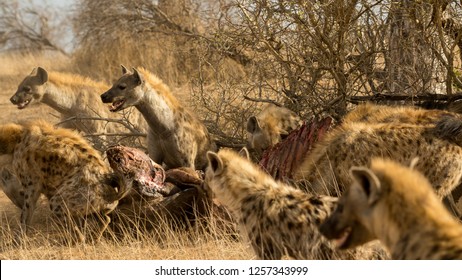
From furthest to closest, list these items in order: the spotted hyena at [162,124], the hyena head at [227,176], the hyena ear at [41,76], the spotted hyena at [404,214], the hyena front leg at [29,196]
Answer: the hyena ear at [41,76] → the spotted hyena at [162,124] → the hyena front leg at [29,196] → the hyena head at [227,176] → the spotted hyena at [404,214]

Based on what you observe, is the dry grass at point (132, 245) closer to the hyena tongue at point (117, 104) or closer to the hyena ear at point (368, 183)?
the hyena tongue at point (117, 104)

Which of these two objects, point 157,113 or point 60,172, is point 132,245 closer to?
point 60,172

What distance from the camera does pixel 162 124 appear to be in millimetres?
7191

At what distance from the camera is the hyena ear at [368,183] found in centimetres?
319

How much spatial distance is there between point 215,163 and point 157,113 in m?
2.83

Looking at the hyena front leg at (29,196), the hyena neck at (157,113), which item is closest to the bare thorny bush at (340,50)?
the hyena neck at (157,113)

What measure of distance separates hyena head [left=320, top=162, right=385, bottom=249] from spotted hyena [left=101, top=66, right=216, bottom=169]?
12.2 feet

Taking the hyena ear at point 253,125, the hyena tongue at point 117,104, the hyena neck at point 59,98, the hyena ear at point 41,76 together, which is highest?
the hyena ear at point 253,125

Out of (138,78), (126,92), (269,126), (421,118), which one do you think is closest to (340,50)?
(269,126)

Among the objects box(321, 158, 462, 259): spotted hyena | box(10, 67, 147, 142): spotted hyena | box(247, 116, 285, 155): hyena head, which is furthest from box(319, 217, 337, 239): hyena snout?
box(10, 67, 147, 142): spotted hyena

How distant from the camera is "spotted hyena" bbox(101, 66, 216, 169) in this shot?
719 cm

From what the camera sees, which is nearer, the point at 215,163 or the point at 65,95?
the point at 215,163

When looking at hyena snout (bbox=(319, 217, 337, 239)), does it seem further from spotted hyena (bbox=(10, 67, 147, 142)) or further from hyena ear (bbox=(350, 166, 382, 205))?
spotted hyena (bbox=(10, 67, 147, 142))

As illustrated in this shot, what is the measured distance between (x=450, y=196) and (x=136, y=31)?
29.4 ft
